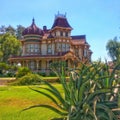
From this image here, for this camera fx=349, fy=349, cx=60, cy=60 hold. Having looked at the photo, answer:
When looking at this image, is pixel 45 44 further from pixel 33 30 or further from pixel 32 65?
pixel 32 65

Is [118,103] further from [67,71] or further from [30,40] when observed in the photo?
[30,40]

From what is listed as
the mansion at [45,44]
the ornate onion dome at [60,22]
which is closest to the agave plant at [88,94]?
the mansion at [45,44]

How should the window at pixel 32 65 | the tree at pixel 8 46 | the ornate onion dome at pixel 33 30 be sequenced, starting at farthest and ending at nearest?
the tree at pixel 8 46 < the ornate onion dome at pixel 33 30 < the window at pixel 32 65

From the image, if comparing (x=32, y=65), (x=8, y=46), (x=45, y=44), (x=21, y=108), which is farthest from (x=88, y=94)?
(x=8, y=46)

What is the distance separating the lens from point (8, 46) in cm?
6862

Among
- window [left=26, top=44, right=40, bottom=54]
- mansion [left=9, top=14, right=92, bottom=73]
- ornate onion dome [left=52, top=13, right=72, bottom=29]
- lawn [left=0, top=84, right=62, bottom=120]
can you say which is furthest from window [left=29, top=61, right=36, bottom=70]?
lawn [left=0, top=84, right=62, bottom=120]

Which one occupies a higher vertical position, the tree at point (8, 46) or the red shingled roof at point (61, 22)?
the red shingled roof at point (61, 22)

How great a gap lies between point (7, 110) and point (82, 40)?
2205 inches

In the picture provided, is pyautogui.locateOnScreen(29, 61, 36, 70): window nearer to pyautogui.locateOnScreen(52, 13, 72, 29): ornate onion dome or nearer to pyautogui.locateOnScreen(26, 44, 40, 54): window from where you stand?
pyautogui.locateOnScreen(26, 44, 40, 54): window

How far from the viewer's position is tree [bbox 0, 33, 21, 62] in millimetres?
68125

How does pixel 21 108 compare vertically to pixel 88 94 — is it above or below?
below

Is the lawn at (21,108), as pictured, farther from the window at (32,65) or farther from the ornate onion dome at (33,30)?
the ornate onion dome at (33,30)

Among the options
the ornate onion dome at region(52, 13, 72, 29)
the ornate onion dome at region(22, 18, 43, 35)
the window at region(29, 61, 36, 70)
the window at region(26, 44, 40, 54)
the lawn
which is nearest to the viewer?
the lawn

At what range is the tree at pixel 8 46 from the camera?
6812cm
